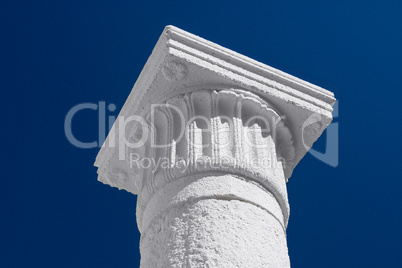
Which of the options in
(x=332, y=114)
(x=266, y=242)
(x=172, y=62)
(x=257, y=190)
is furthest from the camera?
(x=332, y=114)

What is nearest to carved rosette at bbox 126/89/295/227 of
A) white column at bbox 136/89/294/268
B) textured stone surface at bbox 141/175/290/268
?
white column at bbox 136/89/294/268

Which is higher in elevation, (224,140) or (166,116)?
(166,116)

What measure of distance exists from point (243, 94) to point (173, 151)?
82 cm

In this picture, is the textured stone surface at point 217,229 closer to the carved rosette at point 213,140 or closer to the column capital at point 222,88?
the carved rosette at point 213,140

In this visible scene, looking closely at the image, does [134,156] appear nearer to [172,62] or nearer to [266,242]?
[172,62]

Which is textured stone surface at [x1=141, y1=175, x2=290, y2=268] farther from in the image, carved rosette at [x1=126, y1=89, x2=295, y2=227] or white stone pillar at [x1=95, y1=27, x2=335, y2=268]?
carved rosette at [x1=126, y1=89, x2=295, y2=227]

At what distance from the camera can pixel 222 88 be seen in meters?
5.21

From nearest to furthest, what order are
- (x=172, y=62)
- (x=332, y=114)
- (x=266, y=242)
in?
1. (x=266, y=242)
2. (x=172, y=62)
3. (x=332, y=114)

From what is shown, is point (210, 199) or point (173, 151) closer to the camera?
point (210, 199)

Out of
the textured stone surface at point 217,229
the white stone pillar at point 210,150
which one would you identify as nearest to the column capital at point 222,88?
the white stone pillar at point 210,150

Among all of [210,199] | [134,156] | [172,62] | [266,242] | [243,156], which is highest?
[172,62]

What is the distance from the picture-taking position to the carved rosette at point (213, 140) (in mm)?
4805

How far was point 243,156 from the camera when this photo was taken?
4.85 metres

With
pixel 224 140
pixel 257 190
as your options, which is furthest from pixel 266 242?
pixel 224 140
